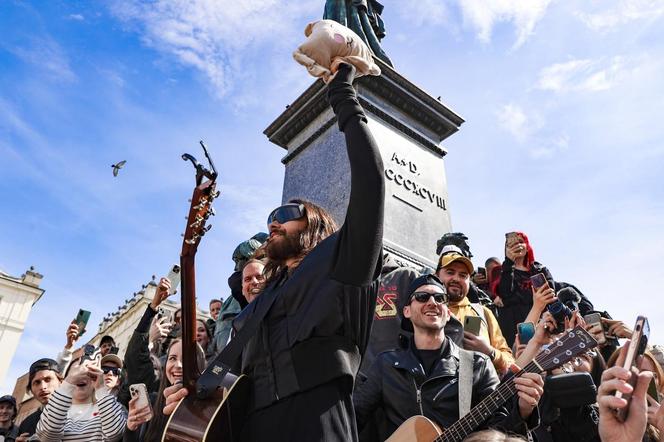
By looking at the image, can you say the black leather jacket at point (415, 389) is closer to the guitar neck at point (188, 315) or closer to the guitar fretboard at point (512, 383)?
the guitar fretboard at point (512, 383)

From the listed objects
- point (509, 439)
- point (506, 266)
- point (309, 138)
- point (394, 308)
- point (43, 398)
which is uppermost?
point (309, 138)

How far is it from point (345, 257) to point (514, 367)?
5.52 ft

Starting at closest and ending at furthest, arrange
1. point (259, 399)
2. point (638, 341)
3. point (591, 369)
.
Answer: point (638, 341), point (259, 399), point (591, 369)

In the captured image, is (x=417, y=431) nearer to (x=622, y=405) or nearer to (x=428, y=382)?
(x=428, y=382)

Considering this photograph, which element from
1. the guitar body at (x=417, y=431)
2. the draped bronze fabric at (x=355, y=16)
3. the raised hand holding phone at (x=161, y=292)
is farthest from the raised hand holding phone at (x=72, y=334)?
the draped bronze fabric at (x=355, y=16)

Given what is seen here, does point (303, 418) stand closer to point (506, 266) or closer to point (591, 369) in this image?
point (591, 369)

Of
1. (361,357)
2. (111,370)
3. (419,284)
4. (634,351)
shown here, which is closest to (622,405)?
(634,351)

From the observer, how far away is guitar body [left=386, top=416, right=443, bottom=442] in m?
2.89

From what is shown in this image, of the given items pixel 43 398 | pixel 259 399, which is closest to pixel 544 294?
pixel 259 399

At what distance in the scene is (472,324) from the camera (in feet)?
14.1

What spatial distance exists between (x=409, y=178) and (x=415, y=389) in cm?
469

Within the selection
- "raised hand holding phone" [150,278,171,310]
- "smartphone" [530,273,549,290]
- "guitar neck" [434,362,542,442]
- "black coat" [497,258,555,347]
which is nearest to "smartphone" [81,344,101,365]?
"raised hand holding phone" [150,278,171,310]

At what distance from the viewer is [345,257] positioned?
2006 mm

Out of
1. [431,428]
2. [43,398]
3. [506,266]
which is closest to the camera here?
[431,428]
